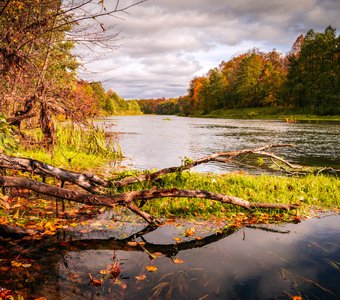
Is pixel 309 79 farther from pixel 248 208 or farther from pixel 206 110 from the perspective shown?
pixel 248 208

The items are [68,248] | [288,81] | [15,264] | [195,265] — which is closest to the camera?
[15,264]

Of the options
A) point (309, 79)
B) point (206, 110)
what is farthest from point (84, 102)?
point (206, 110)

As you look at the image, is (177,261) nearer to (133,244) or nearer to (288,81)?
(133,244)

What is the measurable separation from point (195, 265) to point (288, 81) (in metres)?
67.6

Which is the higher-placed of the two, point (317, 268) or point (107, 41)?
point (107, 41)

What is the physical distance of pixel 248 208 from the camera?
655cm

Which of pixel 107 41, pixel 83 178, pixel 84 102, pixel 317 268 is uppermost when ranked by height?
pixel 107 41

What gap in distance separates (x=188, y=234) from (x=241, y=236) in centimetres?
97

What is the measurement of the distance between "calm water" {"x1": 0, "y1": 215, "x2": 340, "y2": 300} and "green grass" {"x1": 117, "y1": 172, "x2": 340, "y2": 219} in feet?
2.74

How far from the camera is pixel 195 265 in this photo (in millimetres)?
4703

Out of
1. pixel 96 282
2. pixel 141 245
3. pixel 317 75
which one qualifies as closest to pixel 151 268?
pixel 96 282

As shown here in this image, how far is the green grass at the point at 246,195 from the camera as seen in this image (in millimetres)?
6918

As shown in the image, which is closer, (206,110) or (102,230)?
(102,230)

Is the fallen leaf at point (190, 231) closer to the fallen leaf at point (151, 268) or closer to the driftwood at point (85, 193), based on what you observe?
the driftwood at point (85, 193)
